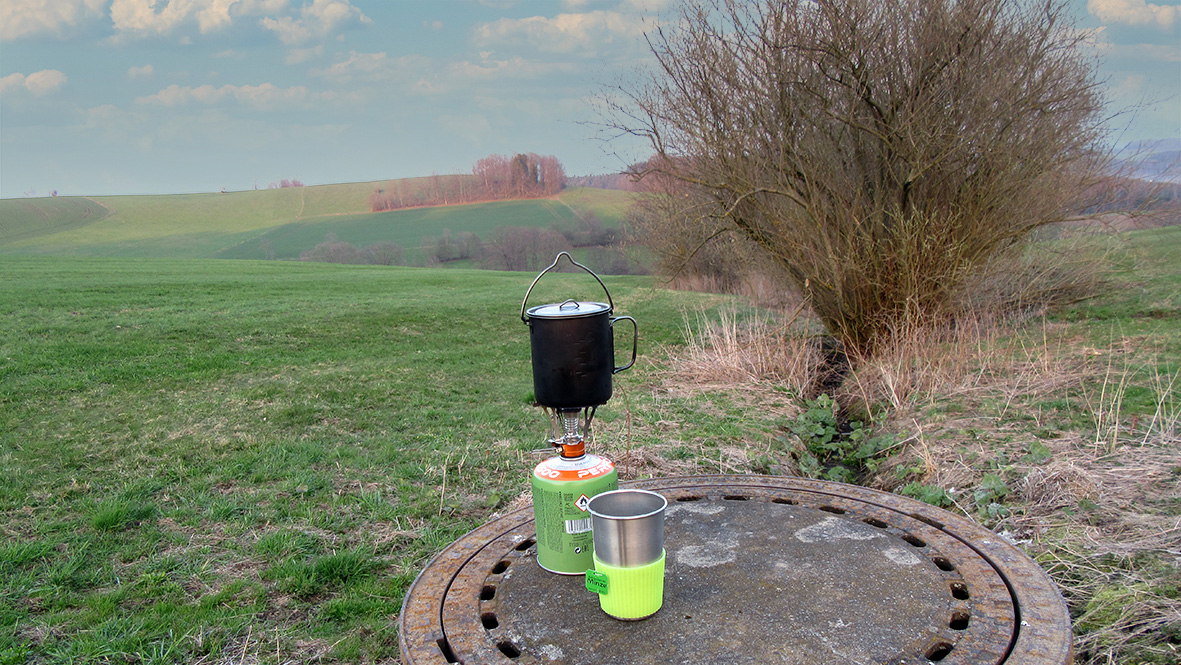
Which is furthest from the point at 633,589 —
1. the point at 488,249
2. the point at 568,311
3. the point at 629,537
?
the point at 488,249

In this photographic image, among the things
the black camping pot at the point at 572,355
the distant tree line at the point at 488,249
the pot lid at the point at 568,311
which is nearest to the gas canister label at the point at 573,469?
the black camping pot at the point at 572,355

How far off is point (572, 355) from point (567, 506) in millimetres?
467

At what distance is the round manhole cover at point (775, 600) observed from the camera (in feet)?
5.95

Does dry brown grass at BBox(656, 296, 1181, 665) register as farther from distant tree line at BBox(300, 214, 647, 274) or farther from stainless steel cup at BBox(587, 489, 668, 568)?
distant tree line at BBox(300, 214, 647, 274)

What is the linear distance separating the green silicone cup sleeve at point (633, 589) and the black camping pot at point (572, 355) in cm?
54

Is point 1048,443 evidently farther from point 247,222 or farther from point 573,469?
point 247,222

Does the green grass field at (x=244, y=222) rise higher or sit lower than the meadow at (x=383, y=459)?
higher

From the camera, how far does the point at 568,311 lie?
7.57 ft

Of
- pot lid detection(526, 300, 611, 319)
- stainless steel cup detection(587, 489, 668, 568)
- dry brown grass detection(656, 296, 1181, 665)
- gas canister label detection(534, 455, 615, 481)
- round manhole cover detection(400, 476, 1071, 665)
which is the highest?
pot lid detection(526, 300, 611, 319)

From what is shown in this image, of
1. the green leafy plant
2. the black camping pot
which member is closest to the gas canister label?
the black camping pot

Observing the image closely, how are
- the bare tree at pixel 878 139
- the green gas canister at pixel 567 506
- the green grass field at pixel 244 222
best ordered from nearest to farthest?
the green gas canister at pixel 567 506 → the bare tree at pixel 878 139 → the green grass field at pixel 244 222

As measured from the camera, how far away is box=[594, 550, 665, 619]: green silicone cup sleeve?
192 centimetres

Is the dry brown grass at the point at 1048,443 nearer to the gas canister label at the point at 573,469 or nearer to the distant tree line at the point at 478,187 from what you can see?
the gas canister label at the point at 573,469

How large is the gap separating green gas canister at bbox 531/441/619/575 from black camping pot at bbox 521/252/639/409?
0.17m
